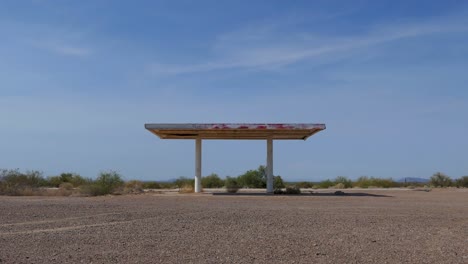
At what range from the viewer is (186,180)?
57812mm

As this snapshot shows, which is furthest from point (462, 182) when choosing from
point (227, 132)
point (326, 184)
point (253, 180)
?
point (227, 132)

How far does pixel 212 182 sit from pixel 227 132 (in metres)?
20.6

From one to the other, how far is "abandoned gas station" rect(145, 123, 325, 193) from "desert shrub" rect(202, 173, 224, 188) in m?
15.7

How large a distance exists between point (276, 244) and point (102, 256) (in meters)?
3.55

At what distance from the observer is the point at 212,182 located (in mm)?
58094

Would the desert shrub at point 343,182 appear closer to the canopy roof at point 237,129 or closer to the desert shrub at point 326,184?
the desert shrub at point 326,184

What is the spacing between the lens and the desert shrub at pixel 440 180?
62375 mm

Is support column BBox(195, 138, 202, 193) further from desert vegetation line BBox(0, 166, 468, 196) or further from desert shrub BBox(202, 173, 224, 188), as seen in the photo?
desert shrub BBox(202, 173, 224, 188)

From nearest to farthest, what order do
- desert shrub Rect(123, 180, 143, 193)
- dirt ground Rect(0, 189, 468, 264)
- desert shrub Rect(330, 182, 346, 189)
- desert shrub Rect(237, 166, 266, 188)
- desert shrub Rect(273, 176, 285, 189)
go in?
dirt ground Rect(0, 189, 468, 264) < desert shrub Rect(123, 180, 143, 193) < desert shrub Rect(273, 176, 285, 189) < desert shrub Rect(237, 166, 266, 188) < desert shrub Rect(330, 182, 346, 189)

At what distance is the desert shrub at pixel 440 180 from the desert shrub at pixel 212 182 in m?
22.7

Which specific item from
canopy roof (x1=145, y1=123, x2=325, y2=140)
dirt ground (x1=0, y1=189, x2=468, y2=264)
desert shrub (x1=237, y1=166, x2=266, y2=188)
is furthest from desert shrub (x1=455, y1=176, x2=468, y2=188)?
dirt ground (x1=0, y1=189, x2=468, y2=264)

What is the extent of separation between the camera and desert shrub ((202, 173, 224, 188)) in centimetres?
5747

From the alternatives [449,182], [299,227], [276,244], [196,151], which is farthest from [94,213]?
[449,182]

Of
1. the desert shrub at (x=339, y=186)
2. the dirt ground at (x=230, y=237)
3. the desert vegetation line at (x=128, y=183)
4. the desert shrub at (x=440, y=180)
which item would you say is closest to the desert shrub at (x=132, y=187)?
the desert vegetation line at (x=128, y=183)
